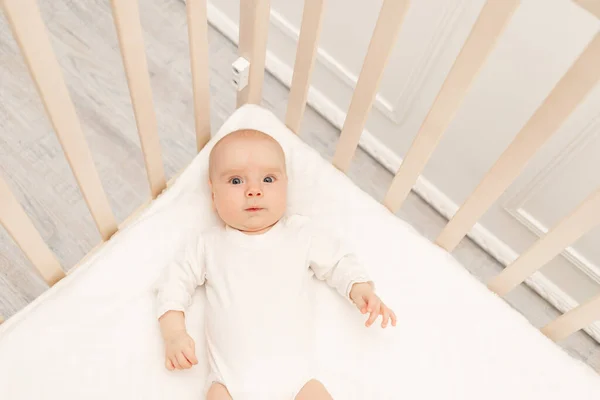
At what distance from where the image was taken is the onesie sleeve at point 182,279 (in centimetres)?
87

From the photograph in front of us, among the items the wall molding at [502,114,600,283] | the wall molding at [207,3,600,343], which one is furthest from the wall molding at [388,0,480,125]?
the wall molding at [502,114,600,283]

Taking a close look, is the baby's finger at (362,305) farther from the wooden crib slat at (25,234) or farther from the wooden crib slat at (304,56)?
the wooden crib slat at (25,234)

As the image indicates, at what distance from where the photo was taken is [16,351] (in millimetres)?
835

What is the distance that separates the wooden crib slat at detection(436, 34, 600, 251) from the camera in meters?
0.67

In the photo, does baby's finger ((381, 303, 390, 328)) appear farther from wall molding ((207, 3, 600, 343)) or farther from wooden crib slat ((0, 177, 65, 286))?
wall molding ((207, 3, 600, 343))

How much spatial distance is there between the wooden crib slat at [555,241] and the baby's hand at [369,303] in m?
0.24

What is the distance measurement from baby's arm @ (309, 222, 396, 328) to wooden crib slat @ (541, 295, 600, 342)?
1.03 ft

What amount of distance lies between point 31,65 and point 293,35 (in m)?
0.97

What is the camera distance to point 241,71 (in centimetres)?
100

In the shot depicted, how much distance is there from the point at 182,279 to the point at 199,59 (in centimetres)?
37

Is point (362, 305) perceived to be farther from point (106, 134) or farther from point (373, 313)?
point (106, 134)

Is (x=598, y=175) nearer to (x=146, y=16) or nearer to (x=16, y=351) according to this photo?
(x=16, y=351)

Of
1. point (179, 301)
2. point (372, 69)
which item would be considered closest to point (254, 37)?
point (372, 69)

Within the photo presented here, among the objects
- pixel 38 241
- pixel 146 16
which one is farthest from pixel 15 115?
pixel 38 241
